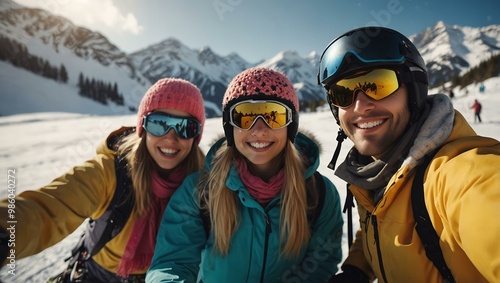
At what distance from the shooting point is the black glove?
1.94 meters

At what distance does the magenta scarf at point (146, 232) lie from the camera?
2.48 m

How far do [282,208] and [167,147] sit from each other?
57.7 inches

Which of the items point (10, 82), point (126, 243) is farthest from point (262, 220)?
point (10, 82)

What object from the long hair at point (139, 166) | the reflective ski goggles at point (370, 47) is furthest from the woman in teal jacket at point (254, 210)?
the reflective ski goggles at point (370, 47)

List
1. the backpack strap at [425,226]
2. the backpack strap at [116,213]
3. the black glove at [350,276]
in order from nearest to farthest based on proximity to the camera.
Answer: the backpack strap at [425,226]
the black glove at [350,276]
the backpack strap at [116,213]

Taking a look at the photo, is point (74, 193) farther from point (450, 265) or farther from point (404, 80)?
point (404, 80)

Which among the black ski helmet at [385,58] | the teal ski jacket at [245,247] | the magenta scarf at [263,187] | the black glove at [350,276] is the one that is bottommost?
the black glove at [350,276]

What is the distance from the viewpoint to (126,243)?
8.18 ft

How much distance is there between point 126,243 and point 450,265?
269 centimetres

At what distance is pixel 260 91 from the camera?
2.24 metres

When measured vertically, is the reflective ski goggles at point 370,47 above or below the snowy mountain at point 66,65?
below

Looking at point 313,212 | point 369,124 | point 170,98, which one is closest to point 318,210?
point 313,212

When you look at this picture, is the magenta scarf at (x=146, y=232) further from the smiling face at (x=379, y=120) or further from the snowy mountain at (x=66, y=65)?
the snowy mountain at (x=66, y=65)

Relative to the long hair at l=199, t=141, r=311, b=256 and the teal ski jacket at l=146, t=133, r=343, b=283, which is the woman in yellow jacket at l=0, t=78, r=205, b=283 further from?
the long hair at l=199, t=141, r=311, b=256
